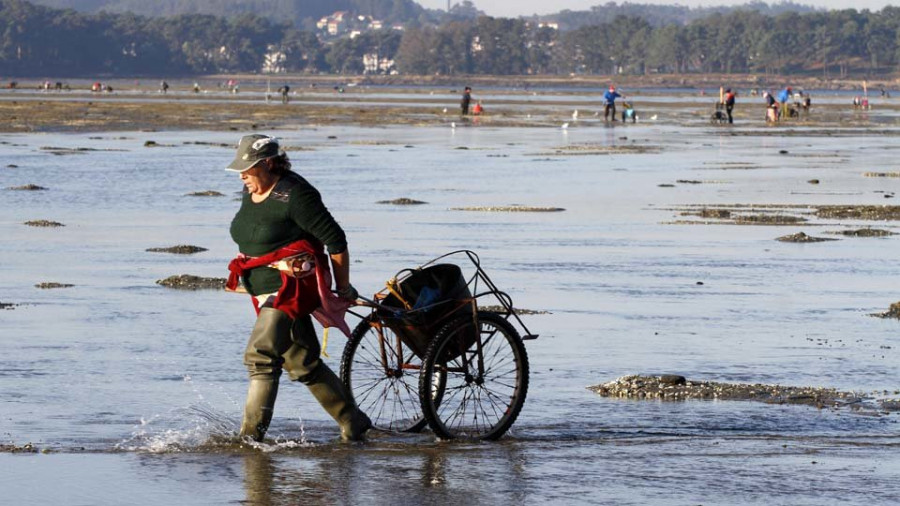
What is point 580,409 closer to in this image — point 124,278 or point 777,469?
point 777,469

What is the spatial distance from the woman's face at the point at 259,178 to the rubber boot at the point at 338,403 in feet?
3.15

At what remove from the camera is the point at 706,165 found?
119 ft

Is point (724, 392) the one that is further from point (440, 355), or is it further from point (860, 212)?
point (860, 212)

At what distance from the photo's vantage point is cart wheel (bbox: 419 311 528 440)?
342 inches

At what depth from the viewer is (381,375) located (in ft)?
31.0

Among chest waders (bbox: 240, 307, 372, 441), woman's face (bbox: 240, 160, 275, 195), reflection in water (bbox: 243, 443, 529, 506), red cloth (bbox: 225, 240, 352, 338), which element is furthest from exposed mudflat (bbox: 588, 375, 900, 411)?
woman's face (bbox: 240, 160, 275, 195)

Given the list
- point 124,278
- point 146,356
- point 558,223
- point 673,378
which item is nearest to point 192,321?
point 146,356

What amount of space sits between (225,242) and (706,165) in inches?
760

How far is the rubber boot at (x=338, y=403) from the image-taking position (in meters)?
8.57

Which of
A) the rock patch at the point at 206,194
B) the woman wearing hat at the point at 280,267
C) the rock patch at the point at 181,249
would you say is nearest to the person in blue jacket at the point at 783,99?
the rock patch at the point at 206,194

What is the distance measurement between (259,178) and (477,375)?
173 centimetres

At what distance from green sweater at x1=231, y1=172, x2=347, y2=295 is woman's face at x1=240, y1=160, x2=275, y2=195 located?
56 millimetres

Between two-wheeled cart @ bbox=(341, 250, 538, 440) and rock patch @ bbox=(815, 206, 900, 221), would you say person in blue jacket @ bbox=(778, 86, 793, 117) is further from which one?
two-wheeled cart @ bbox=(341, 250, 538, 440)

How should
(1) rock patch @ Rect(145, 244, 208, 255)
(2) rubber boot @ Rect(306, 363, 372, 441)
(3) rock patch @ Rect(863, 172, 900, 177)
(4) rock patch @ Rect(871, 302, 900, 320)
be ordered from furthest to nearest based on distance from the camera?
(3) rock patch @ Rect(863, 172, 900, 177), (1) rock patch @ Rect(145, 244, 208, 255), (4) rock patch @ Rect(871, 302, 900, 320), (2) rubber boot @ Rect(306, 363, 372, 441)
